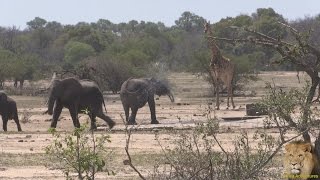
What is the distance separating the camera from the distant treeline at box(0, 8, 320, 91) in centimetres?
3731

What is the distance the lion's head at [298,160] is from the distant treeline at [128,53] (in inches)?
94.8

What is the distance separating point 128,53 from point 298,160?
140 ft

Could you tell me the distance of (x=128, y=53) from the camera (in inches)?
1886

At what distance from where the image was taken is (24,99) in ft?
120

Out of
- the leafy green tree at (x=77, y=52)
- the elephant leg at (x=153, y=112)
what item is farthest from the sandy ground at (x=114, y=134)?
the leafy green tree at (x=77, y=52)

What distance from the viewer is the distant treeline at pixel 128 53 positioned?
37306mm

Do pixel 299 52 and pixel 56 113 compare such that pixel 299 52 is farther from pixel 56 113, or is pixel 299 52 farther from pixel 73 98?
pixel 73 98

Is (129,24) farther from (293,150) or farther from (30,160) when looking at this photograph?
(293,150)

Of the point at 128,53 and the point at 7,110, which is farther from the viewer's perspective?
the point at 128,53

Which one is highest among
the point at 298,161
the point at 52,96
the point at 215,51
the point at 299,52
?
the point at 299,52

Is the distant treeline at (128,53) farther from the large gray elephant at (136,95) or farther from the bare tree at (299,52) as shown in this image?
the large gray elephant at (136,95)

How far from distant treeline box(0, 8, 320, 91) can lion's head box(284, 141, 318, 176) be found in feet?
7.90

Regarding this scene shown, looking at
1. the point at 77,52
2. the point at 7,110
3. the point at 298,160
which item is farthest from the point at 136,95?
the point at 77,52

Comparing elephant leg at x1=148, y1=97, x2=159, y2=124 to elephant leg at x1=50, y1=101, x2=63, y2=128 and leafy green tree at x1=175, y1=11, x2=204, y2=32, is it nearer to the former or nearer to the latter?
elephant leg at x1=50, y1=101, x2=63, y2=128
